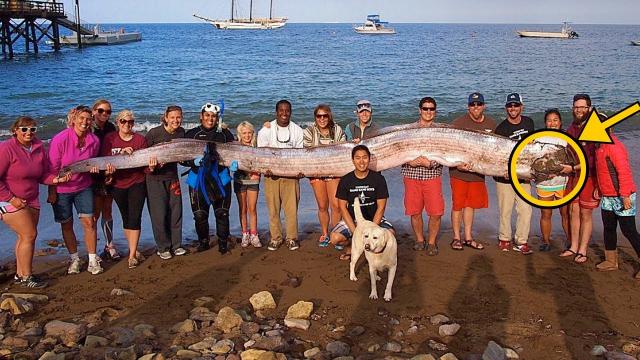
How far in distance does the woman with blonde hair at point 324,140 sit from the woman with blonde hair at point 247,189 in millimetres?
758

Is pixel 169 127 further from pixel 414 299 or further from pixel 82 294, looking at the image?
pixel 414 299

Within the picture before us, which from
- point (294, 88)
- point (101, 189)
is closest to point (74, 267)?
point (101, 189)

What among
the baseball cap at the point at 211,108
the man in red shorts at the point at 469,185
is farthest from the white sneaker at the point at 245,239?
the man in red shorts at the point at 469,185

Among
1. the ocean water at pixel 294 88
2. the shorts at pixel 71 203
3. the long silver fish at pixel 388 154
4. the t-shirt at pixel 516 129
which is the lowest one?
the ocean water at pixel 294 88

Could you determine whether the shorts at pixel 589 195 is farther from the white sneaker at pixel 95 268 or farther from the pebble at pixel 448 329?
the white sneaker at pixel 95 268

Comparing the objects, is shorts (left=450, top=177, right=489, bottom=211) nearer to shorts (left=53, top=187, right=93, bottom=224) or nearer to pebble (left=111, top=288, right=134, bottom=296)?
pebble (left=111, top=288, right=134, bottom=296)

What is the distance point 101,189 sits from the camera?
6.81 meters

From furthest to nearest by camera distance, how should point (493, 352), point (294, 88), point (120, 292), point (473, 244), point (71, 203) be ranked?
point (294, 88) → point (473, 244) → point (71, 203) → point (120, 292) → point (493, 352)

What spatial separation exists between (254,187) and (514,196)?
350 centimetres

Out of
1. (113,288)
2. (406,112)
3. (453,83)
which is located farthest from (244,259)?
(453,83)

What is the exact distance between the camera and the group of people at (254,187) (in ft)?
20.1

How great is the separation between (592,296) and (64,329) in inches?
210

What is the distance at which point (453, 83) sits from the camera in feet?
101

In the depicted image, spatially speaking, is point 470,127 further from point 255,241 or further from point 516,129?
point 255,241
